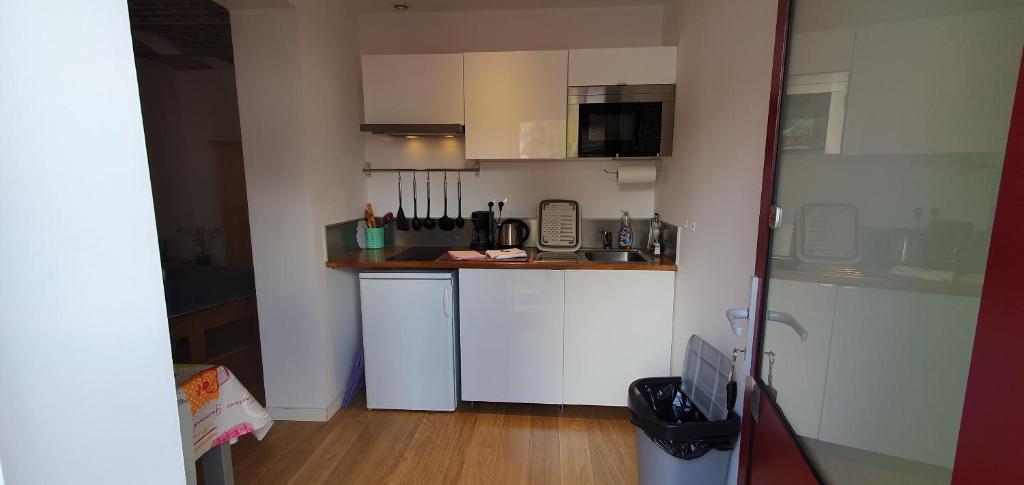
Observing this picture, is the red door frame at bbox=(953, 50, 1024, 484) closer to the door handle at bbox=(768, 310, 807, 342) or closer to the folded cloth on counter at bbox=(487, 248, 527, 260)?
the door handle at bbox=(768, 310, 807, 342)

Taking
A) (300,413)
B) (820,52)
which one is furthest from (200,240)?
(820,52)

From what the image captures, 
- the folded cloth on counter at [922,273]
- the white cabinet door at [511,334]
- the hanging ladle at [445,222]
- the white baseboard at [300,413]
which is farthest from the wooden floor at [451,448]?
the folded cloth on counter at [922,273]

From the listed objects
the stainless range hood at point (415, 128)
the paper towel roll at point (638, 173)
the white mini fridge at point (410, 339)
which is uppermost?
the stainless range hood at point (415, 128)

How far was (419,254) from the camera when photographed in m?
2.54

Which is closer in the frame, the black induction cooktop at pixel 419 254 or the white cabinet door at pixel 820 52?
the white cabinet door at pixel 820 52

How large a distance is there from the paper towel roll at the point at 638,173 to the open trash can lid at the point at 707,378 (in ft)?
3.61

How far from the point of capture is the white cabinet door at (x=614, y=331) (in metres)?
2.16

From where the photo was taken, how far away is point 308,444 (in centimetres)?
209

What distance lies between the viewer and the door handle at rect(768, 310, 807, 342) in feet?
2.81

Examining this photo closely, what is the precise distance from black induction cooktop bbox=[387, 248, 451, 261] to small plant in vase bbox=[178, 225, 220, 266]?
2232mm

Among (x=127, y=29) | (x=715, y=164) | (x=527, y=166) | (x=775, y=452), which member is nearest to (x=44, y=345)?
(x=127, y=29)

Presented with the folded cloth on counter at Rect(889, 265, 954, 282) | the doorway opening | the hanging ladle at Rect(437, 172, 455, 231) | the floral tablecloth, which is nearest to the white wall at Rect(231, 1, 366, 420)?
the hanging ladle at Rect(437, 172, 455, 231)

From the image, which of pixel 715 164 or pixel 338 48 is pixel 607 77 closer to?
pixel 715 164

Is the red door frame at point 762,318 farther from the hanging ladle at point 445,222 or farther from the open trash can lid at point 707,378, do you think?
the hanging ladle at point 445,222
